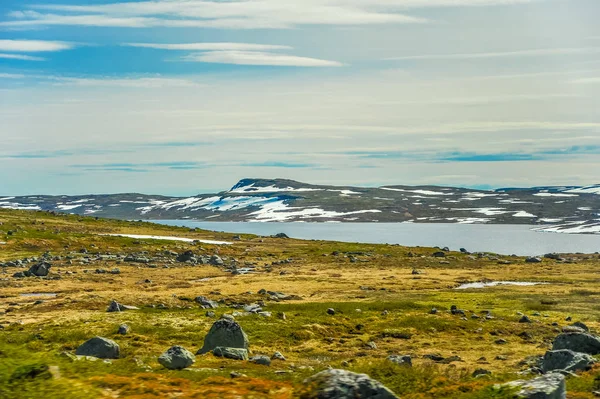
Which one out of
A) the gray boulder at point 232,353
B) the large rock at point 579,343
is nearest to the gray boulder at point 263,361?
the gray boulder at point 232,353

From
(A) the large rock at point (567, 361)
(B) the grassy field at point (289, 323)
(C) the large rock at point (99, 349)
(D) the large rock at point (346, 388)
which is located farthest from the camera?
(C) the large rock at point (99, 349)

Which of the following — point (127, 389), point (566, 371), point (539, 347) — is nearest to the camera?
point (127, 389)

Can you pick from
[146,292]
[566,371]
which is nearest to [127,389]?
[566,371]

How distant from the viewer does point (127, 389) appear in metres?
16.6

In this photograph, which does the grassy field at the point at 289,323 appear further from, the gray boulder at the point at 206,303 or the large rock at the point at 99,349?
the large rock at the point at 99,349

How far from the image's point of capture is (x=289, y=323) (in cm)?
4281

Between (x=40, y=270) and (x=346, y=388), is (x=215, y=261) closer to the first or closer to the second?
(x=40, y=270)

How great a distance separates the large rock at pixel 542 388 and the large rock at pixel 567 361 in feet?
32.0

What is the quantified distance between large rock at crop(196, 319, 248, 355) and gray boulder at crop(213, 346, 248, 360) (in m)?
1.03

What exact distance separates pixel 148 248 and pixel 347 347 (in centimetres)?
7814

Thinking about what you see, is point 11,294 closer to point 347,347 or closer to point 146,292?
point 146,292

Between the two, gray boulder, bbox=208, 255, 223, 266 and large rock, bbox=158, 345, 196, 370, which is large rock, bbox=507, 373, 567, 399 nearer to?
large rock, bbox=158, 345, 196, 370

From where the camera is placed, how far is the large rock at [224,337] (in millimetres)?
33438

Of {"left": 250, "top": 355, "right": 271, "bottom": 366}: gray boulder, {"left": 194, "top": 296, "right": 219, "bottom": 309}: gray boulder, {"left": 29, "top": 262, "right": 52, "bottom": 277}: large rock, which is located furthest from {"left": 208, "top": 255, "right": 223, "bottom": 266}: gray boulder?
{"left": 250, "top": 355, "right": 271, "bottom": 366}: gray boulder
